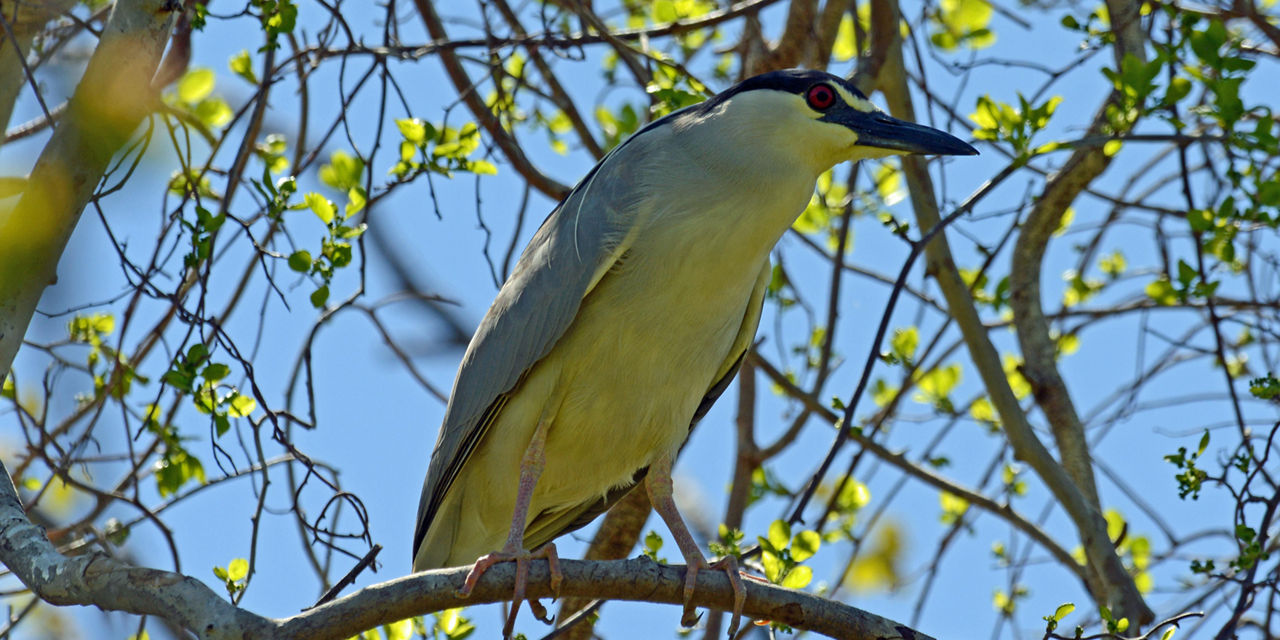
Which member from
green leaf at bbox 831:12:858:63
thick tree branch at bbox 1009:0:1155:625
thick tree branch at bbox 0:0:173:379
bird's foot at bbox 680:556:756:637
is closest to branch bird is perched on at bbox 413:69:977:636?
bird's foot at bbox 680:556:756:637

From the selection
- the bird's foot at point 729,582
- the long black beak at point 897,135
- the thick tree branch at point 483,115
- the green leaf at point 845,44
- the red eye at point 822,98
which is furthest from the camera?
the green leaf at point 845,44

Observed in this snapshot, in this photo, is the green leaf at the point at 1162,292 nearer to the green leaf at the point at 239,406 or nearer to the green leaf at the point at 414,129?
the green leaf at the point at 414,129

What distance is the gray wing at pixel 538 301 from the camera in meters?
3.14

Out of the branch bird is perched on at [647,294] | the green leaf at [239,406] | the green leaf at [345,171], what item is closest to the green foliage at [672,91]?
the branch bird is perched on at [647,294]

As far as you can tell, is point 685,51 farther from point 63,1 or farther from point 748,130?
point 63,1

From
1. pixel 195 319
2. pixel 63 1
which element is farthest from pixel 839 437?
pixel 63 1

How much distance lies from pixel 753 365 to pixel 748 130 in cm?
124

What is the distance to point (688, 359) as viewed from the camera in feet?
10.5

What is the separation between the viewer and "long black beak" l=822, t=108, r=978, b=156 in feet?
10.2

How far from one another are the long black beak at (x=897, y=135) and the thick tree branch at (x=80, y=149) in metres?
1.58

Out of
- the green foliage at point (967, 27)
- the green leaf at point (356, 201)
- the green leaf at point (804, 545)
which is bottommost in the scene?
the green leaf at point (804, 545)

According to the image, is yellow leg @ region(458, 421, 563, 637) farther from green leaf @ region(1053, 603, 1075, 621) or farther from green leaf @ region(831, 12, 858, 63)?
green leaf @ region(831, 12, 858, 63)

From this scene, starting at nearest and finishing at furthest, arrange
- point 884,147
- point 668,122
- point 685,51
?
1. point 884,147
2. point 668,122
3. point 685,51

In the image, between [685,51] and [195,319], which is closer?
[195,319]
